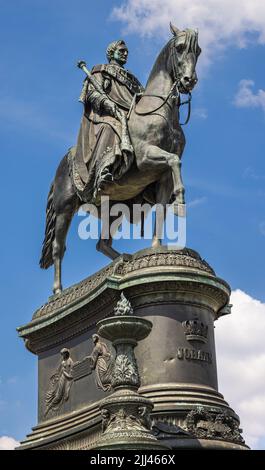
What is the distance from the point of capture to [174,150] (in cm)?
1855

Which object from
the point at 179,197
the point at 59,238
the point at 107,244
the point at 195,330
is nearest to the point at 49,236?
the point at 59,238

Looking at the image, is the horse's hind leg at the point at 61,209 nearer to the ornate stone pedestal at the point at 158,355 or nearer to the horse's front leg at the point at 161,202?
the ornate stone pedestal at the point at 158,355

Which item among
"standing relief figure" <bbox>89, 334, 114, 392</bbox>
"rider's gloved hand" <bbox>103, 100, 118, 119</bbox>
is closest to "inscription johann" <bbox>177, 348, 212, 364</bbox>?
"standing relief figure" <bbox>89, 334, 114, 392</bbox>

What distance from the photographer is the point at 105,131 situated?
1881 centimetres

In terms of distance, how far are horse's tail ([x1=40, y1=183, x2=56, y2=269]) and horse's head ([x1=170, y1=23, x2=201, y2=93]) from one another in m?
4.63

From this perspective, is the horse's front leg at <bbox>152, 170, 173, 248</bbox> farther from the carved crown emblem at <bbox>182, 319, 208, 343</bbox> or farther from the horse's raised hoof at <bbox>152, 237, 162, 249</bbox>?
the carved crown emblem at <bbox>182, 319, 208, 343</bbox>

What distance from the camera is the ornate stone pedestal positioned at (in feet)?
51.3

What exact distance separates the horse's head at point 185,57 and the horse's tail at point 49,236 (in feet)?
15.2

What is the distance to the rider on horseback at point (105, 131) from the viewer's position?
18203 millimetres

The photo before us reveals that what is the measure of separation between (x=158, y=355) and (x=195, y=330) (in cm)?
78

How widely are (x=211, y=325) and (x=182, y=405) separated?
1883 millimetres

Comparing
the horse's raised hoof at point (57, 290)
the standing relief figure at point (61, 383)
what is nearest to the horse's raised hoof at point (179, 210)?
the standing relief figure at point (61, 383)
